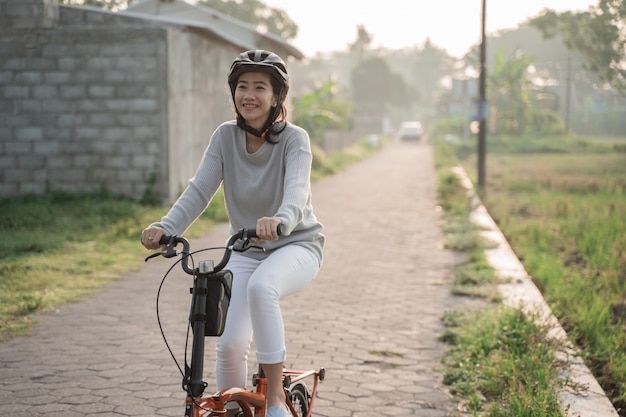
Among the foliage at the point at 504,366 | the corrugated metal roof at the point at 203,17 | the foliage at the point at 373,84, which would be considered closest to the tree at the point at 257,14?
the corrugated metal roof at the point at 203,17

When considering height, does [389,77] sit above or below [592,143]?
above

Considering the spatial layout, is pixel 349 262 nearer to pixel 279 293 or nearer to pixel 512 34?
pixel 279 293

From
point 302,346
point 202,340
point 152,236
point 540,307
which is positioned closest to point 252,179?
point 152,236

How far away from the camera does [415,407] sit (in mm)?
4742

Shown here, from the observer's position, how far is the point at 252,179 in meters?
3.52

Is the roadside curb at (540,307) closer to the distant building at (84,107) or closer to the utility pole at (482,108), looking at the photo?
the distant building at (84,107)

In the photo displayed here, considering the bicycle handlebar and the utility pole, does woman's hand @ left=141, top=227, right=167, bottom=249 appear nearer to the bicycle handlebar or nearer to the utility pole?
the bicycle handlebar

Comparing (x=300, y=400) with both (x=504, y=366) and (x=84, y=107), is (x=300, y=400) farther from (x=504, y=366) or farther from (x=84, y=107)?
(x=84, y=107)

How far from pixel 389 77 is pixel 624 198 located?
75519mm

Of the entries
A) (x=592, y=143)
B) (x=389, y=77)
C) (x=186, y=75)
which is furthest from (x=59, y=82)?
(x=389, y=77)

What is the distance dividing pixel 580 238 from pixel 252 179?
8418mm

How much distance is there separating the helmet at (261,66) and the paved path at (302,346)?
1976 mm

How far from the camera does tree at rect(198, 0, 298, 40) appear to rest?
47.6m

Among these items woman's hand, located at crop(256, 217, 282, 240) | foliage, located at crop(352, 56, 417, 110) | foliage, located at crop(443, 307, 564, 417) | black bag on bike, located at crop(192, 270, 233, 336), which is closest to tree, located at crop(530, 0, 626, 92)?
foliage, located at crop(443, 307, 564, 417)
